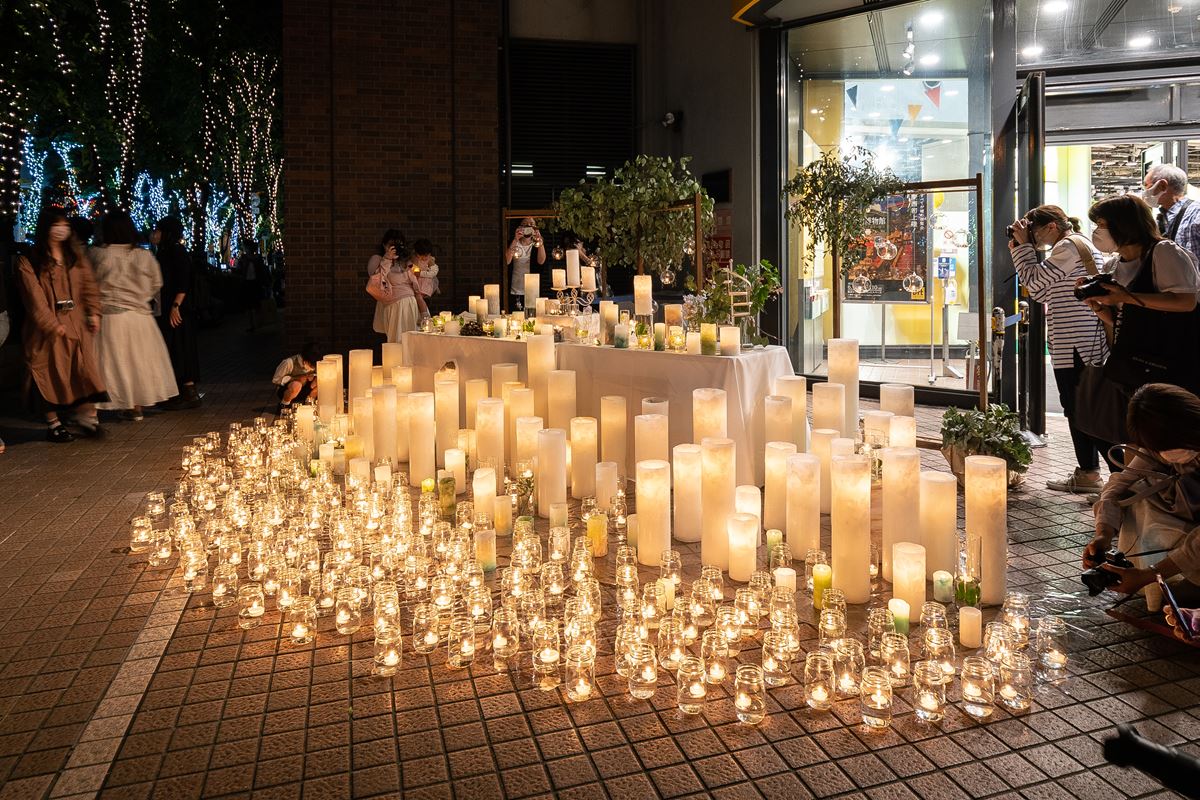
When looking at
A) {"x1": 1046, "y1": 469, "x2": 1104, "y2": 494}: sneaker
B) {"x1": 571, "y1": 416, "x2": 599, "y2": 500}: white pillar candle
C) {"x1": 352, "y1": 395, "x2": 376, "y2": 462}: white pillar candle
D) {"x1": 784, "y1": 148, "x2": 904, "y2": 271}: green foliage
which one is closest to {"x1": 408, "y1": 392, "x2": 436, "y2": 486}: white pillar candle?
{"x1": 352, "y1": 395, "x2": 376, "y2": 462}: white pillar candle

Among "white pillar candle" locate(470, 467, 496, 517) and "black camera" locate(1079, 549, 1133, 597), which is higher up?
"white pillar candle" locate(470, 467, 496, 517)

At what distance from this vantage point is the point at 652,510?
3.98 m

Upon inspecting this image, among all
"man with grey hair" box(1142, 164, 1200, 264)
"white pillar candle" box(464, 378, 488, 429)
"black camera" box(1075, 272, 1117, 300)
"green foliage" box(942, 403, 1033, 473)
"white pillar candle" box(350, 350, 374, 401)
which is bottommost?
"green foliage" box(942, 403, 1033, 473)

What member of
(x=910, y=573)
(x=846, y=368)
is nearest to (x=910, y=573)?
(x=910, y=573)

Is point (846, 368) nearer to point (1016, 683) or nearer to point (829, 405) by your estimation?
point (829, 405)

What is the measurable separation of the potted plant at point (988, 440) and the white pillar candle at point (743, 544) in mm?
1746

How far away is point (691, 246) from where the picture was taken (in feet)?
22.4

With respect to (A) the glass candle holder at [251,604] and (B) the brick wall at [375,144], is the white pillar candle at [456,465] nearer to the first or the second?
(A) the glass candle holder at [251,604]

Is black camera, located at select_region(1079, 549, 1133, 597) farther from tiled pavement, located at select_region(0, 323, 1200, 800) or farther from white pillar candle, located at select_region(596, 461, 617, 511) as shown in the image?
white pillar candle, located at select_region(596, 461, 617, 511)

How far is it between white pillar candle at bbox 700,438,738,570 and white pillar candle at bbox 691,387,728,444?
696 mm

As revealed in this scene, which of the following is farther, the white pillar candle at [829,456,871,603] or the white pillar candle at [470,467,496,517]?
the white pillar candle at [470,467,496,517]

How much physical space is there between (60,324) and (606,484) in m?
4.62

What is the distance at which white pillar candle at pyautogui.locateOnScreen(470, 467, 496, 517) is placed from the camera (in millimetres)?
4344

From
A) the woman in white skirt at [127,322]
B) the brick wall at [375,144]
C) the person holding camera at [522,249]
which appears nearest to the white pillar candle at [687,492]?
the person holding camera at [522,249]
